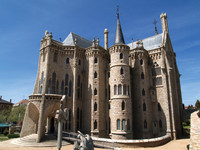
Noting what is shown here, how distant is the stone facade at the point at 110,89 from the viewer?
92.9 feet

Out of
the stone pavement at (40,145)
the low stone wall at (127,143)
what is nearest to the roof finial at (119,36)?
the low stone wall at (127,143)

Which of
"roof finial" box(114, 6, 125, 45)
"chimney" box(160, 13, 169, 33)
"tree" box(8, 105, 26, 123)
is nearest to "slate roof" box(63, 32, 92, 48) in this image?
"roof finial" box(114, 6, 125, 45)

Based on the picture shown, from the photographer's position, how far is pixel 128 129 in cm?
2723

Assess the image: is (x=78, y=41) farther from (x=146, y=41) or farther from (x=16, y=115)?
(x=16, y=115)

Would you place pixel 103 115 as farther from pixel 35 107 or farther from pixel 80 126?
pixel 35 107

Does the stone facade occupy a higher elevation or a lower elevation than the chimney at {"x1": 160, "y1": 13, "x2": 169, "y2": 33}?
lower

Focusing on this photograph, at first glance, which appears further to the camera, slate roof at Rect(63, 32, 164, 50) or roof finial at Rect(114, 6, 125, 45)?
slate roof at Rect(63, 32, 164, 50)

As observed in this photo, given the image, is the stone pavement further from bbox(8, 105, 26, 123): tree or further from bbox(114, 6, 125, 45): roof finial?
bbox(8, 105, 26, 123): tree

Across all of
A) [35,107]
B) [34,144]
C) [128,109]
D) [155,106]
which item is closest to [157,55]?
[155,106]

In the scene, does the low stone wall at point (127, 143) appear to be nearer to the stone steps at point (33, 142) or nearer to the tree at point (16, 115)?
the stone steps at point (33, 142)

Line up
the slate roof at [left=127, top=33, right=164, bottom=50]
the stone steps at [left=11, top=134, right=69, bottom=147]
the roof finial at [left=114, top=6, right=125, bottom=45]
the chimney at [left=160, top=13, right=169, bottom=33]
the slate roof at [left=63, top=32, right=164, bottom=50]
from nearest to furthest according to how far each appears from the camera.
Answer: the stone steps at [left=11, top=134, right=69, bottom=147]
the roof finial at [left=114, top=6, right=125, bottom=45]
the slate roof at [left=63, top=32, right=164, bottom=50]
the slate roof at [left=127, top=33, right=164, bottom=50]
the chimney at [left=160, top=13, right=169, bottom=33]

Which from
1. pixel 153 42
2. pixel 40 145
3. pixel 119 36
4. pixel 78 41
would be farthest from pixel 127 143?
pixel 78 41

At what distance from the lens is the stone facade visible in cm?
2833

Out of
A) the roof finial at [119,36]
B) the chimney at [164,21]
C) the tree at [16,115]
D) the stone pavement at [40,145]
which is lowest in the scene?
the stone pavement at [40,145]
